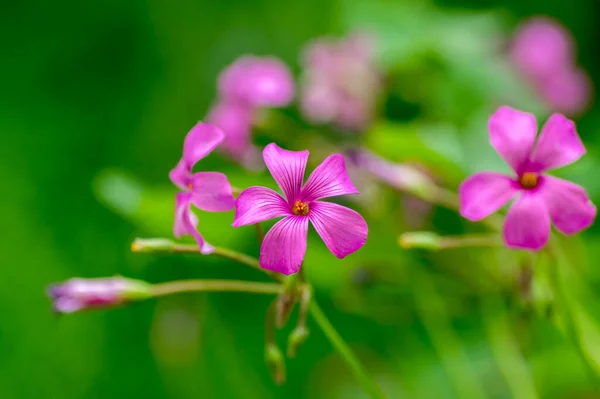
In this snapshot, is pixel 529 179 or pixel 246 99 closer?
pixel 529 179

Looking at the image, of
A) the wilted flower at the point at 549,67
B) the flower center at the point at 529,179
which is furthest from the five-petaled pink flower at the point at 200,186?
the wilted flower at the point at 549,67

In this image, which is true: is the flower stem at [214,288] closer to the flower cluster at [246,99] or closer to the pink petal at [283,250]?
the pink petal at [283,250]

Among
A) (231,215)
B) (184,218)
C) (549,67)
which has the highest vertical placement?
(184,218)

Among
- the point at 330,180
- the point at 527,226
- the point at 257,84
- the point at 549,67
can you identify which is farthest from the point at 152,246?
the point at 549,67

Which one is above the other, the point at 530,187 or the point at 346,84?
the point at 530,187

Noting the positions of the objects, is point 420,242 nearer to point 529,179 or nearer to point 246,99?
point 529,179

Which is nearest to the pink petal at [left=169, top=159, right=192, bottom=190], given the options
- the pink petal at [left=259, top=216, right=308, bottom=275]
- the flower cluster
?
the pink petal at [left=259, top=216, right=308, bottom=275]

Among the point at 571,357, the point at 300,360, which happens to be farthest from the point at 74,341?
the point at 571,357

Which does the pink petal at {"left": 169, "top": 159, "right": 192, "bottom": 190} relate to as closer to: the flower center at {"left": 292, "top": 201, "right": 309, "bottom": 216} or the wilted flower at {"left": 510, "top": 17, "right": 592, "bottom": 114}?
the flower center at {"left": 292, "top": 201, "right": 309, "bottom": 216}
